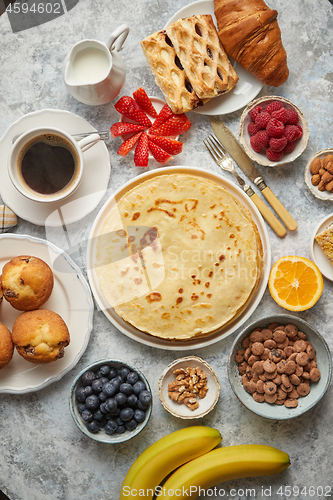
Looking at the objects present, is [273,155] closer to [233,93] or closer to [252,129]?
[252,129]

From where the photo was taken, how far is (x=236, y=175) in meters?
2.12

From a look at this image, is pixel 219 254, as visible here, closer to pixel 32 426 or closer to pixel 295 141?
pixel 295 141

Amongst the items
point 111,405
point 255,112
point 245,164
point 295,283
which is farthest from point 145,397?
point 255,112

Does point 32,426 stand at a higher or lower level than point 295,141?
lower

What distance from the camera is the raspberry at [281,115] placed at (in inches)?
78.7

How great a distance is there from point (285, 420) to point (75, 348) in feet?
4.02

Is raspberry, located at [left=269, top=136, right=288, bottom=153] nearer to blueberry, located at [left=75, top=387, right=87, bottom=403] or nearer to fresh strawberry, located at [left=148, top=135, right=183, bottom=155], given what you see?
fresh strawberry, located at [left=148, top=135, right=183, bottom=155]

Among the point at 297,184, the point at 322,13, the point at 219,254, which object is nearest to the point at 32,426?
the point at 219,254

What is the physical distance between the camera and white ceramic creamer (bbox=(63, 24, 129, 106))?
193 cm

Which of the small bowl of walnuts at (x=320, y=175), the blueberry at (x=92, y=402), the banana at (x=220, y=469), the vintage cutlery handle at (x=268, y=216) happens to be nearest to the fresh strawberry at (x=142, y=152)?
the vintage cutlery handle at (x=268, y=216)

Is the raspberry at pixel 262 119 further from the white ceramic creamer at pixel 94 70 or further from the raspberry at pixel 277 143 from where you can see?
the white ceramic creamer at pixel 94 70

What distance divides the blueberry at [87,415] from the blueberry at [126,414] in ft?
0.50

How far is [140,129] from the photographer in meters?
2.10

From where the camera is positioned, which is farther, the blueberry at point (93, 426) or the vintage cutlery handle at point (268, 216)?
the vintage cutlery handle at point (268, 216)
